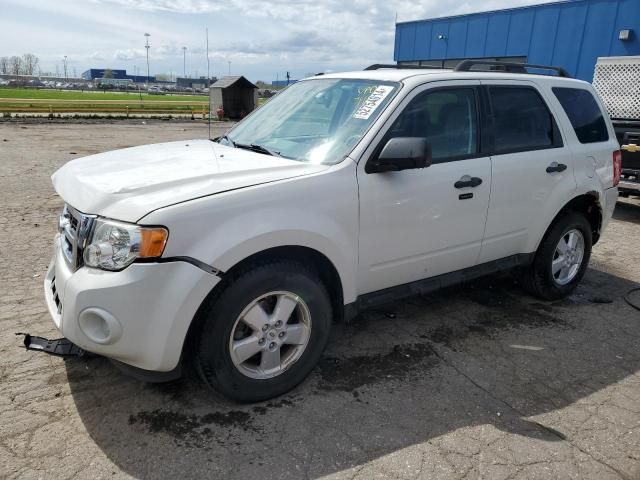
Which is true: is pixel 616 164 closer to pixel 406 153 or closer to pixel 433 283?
pixel 433 283

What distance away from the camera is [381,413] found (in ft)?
9.72

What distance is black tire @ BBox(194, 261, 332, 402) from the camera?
8.75ft

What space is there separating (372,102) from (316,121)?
1.39ft

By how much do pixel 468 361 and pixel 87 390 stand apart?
2.47 metres

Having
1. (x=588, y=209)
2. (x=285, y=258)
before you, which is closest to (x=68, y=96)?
(x=588, y=209)

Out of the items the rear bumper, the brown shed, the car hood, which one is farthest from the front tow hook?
the brown shed

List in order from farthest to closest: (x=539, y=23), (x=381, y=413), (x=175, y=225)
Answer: (x=539, y=23)
(x=381, y=413)
(x=175, y=225)

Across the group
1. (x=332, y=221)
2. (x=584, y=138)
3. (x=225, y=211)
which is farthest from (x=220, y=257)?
(x=584, y=138)

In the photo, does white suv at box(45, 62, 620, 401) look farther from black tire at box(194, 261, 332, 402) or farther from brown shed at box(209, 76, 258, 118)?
brown shed at box(209, 76, 258, 118)

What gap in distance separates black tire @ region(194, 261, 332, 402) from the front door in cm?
41

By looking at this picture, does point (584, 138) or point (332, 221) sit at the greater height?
point (584, 138)

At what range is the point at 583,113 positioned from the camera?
4.62m

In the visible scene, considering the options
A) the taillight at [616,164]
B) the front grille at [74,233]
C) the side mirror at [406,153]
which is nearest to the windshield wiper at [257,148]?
the side mirror at [406,153]

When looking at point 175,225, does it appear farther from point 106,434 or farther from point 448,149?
point 448,149
